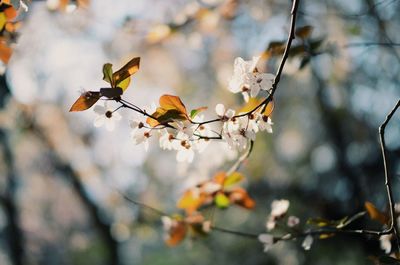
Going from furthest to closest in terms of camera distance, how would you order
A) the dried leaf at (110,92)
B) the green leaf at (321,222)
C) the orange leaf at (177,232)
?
the orange leaf at (177,232), the green leaf at (321,222), the dried leaf at (110,92)

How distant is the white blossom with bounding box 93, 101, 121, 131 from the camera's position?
763 mm

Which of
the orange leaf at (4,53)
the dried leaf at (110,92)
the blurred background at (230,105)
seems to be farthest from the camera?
the blurred background at (230,105)

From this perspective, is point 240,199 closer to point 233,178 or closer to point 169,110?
point 233,178

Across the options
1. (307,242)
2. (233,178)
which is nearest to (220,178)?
(233,178)

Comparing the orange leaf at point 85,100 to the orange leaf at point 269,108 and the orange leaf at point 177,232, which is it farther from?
the orange leaf at point 177,232

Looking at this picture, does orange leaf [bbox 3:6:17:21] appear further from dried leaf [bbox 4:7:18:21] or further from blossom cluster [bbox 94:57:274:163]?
blossom cluster [bbox 94:57:274:163]

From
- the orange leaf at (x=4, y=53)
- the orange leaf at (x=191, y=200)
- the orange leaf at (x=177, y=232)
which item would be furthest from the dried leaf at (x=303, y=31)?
the orange leaf at (x=4, y=53)

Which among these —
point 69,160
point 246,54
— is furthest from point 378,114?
point 69,160

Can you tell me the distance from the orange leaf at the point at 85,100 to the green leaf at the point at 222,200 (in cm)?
58

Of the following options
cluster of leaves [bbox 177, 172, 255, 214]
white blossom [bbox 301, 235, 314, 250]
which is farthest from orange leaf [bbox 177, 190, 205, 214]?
white blossom [bbox 301, 235, 314, 250]

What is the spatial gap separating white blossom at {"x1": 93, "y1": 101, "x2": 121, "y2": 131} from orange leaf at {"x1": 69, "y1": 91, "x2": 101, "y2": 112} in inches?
0.9

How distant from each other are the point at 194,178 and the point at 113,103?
2.79ft

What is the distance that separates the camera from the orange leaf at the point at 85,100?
733mm

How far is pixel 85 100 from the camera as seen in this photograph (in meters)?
0.73
